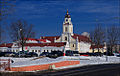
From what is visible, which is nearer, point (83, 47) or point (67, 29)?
point (67, 29)

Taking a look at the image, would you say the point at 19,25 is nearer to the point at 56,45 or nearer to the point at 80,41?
the point at 56,45

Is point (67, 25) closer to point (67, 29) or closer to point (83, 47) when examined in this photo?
point (67, 29)

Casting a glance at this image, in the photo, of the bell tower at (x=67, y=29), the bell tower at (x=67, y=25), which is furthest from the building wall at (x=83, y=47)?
the bell tower at (x=67, y=25)

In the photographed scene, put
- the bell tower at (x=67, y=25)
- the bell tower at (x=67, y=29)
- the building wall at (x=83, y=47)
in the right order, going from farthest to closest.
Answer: the bell tower at (x=67, y=25), the bell tower at (x=67, y=29), the building wall at (x=83, y=47)

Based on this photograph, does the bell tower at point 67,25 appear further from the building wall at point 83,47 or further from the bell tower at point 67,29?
the building wall at point 83,47

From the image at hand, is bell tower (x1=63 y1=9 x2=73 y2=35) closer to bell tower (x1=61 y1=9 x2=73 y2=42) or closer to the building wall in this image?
bell tower (x1=61 y1=9 x2=73 y2=42)

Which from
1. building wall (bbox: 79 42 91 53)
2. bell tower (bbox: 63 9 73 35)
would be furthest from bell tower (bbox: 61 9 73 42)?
building wall (bbox: 79 42 91 53)

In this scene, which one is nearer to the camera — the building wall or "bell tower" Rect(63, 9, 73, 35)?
the building wall

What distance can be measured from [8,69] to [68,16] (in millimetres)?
119044

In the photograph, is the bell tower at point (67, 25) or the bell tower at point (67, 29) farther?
the bell tower at point (67, 25)

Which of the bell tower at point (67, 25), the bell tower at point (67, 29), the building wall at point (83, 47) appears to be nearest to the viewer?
the building wall at point (83, 47)

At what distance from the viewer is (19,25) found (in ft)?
303

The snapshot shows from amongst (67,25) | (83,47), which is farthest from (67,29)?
(83,47)

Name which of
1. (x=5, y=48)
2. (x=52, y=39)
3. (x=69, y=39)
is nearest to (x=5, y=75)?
(x=5, y=48)
